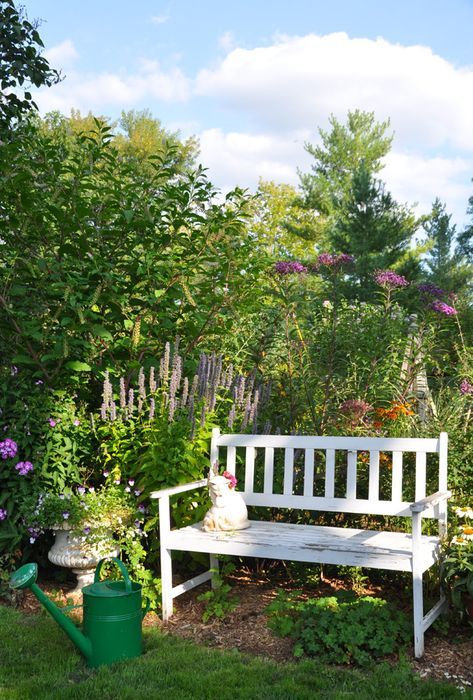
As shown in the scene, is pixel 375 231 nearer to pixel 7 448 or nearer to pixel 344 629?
pixel 7 448

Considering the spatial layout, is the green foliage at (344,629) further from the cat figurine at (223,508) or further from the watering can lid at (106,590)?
the watering can lid at (106,590)

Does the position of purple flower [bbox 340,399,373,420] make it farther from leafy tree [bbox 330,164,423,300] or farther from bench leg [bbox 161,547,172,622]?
leafy tree [bbox 330,164,423,300]

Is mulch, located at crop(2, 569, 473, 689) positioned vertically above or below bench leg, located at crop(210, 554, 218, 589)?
below

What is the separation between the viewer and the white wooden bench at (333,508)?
148 inches

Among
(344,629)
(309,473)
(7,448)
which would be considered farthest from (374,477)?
(7,448)

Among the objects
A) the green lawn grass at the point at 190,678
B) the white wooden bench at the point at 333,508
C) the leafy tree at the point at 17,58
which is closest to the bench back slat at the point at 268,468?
the white wooden bench at the point at 333,508

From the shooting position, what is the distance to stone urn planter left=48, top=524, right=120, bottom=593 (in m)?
4.63

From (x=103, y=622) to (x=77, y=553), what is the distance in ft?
3.70

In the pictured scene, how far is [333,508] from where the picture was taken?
445 cm

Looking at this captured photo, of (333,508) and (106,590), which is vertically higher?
(333,508)

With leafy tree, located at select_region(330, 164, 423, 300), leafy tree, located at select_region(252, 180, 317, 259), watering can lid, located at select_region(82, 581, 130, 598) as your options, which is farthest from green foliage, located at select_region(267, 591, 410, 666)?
leafy tree, located at select_region(252, 180, 317, 259)

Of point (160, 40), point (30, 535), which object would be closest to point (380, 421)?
point (30, 535)

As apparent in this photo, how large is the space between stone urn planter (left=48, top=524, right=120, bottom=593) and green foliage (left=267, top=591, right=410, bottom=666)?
1245 millimetres

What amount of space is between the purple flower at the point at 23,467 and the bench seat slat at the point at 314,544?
1107 millimetres
